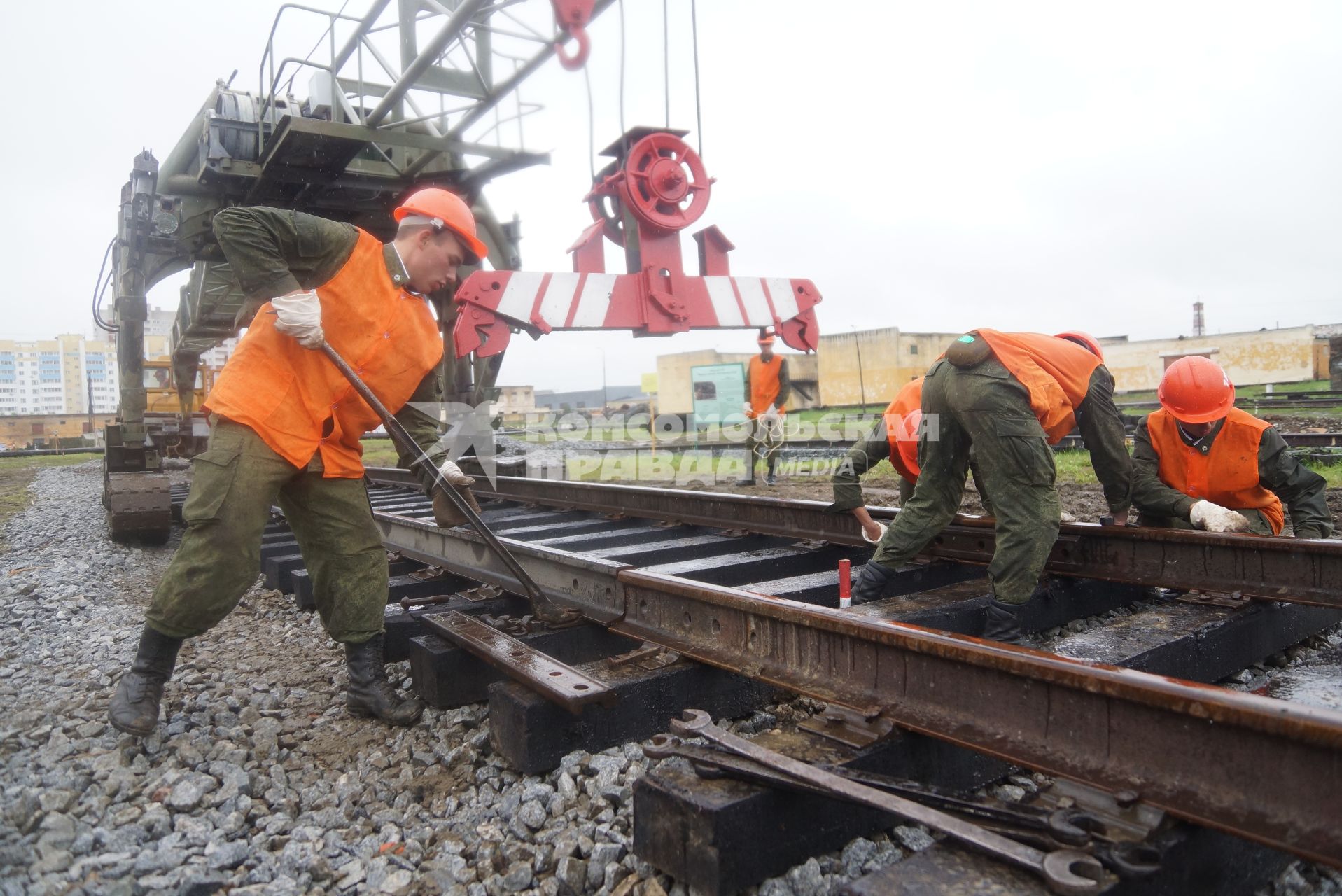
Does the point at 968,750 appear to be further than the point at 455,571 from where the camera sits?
No

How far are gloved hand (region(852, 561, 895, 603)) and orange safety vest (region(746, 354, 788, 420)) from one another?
7428 mm

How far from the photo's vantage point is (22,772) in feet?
8.11

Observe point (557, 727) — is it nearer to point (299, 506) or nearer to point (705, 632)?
point (705, 632)

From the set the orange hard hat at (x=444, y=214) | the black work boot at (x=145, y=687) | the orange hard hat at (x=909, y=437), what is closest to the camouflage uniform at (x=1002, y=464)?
the orange hard hat at (x=909, y=437)

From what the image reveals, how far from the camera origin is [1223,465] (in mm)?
3930

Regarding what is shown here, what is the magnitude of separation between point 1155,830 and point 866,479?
9552 mm

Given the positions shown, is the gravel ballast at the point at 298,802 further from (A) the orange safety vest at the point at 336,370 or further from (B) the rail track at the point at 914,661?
(A) the orange safety vest at the point at 336,370

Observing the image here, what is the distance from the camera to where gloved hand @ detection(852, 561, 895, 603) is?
3.55 meters

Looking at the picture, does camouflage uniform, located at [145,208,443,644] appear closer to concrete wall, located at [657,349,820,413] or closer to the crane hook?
the crane hook

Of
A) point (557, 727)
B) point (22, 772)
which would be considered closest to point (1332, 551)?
point (557, 727)

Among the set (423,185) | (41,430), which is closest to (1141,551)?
Answer: (423,185)

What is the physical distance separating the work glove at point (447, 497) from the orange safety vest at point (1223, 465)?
2987 millimetres

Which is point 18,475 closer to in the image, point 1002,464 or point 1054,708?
point 1002,464

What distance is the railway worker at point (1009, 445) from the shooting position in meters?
3.04
